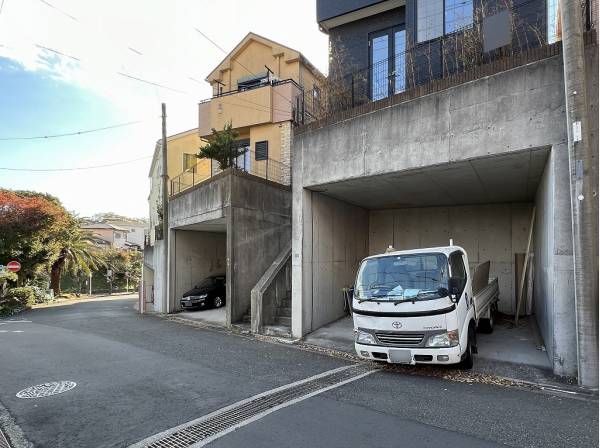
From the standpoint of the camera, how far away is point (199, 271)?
19.0 metres

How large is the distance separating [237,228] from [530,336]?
8529 millimetres

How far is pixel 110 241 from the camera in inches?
2419

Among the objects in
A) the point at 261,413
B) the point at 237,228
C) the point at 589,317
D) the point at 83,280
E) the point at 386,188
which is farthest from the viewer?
the point at 83,280

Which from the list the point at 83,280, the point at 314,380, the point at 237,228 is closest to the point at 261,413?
the point at 314,380

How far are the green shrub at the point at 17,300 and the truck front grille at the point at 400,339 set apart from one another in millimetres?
24085

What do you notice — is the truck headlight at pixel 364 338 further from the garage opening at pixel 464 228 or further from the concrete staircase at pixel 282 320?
the concrete staircase at pixel 282 320

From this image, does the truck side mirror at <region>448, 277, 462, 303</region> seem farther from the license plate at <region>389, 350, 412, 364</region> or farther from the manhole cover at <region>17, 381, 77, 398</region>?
the manhole cover at <region>17, 381, 77, 398</region>

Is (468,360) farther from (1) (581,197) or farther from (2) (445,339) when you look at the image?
(1) (581,197)

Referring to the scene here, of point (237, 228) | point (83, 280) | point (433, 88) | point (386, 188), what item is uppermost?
→ point (433, 88)

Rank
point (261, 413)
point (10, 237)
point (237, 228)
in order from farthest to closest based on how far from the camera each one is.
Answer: point (10, 237)
point (237, 228)
point (261, 413)

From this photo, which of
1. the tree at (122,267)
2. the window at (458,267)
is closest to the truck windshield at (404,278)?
the window at (458,267)

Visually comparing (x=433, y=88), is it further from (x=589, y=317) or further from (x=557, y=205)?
(x=589, y=317)

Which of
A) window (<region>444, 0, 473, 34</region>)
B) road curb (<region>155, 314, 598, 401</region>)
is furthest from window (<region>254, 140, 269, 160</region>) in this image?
road curb (<region>155, 314, 598, 401</region>)

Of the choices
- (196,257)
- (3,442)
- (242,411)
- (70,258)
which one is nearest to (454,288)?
(242,411)
